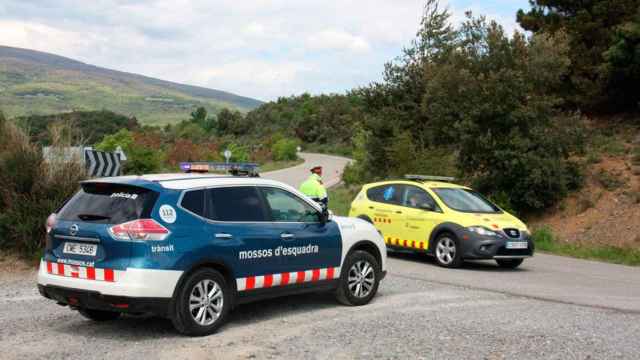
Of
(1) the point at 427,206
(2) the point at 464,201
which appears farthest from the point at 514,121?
(1) the point at 427,206

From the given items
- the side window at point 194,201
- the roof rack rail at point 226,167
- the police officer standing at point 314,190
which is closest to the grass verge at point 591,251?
the police officer standing at point 314,190

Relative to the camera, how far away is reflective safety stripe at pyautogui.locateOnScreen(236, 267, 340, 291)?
815 centimetres

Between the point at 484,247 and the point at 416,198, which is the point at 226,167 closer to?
the point at 484,247

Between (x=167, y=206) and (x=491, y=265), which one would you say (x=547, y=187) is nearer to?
(x=491, y=265)

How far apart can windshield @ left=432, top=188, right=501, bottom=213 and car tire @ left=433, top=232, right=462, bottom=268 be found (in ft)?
2.20

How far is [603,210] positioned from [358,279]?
1656cm

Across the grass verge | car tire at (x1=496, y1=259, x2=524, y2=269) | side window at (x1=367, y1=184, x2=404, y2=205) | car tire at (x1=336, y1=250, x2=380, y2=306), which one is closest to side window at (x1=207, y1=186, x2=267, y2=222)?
car tire at (x1=336, y1=250, x2=380, y2=306)

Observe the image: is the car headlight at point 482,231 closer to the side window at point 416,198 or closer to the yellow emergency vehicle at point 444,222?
the yellow emergency vehicle at point 444,222

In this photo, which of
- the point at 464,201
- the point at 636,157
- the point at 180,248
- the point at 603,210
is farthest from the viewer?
the point at 636,157

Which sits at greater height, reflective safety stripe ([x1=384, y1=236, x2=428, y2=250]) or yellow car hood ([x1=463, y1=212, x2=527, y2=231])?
yellow car hood ([x1=463, y1=212, x2=527, y2=231])

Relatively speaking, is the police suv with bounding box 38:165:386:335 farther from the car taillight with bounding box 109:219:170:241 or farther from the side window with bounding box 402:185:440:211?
the side window with bounding box 402:185:440:211

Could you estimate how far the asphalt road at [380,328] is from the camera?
712cm

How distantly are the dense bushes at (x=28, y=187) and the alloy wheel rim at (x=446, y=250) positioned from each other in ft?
22.0

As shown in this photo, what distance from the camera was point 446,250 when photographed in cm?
1401
